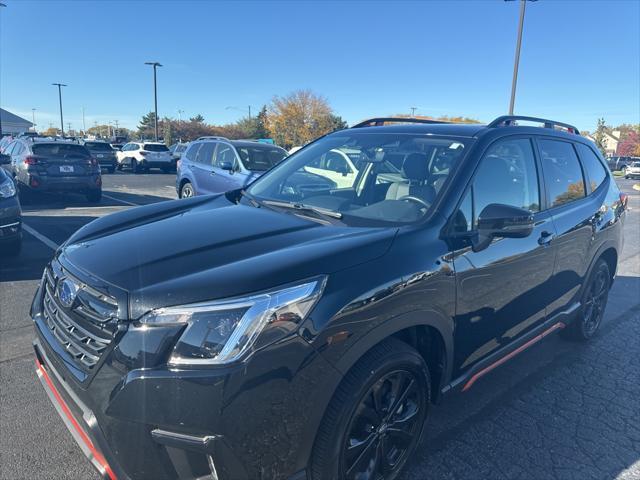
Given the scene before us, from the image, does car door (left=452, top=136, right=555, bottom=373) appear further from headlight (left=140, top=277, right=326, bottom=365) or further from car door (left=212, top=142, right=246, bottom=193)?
car door (left=212, top=142, right=246, bottom=193)

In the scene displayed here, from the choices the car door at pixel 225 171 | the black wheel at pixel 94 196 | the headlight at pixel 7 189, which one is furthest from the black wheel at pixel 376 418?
the black wheel at pixel 94 196

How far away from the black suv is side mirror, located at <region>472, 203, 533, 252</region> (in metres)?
0.01

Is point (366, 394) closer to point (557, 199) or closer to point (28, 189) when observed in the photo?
point (557, 199)

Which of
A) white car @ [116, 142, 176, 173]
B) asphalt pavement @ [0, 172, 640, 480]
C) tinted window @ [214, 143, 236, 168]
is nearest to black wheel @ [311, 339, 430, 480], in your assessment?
asphalt pavement @ [0, 172, 640, 480]

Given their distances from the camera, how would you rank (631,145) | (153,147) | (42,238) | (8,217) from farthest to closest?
(631,145), (153,147), (42,238), (8,217)

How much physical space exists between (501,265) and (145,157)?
25.2m

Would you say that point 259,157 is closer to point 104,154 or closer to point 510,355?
point 510,355

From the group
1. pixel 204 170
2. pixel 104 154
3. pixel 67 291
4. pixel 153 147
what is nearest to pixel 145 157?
pixel 153 147

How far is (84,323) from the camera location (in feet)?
6.36

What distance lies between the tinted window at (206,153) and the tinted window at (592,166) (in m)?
7.54

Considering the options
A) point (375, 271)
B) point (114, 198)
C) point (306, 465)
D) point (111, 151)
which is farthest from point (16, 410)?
point (111, 151)

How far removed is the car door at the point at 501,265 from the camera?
8.39 feet

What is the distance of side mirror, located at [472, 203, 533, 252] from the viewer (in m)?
2.51

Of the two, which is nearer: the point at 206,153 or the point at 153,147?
the point at 206,153
